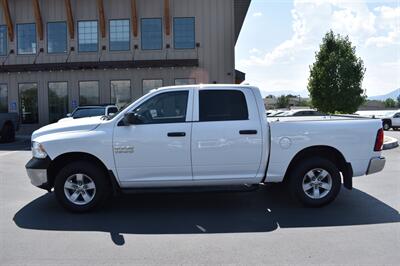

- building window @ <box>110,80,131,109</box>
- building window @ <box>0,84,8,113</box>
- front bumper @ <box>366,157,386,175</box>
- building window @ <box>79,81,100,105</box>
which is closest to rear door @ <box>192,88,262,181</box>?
front bumper @ <box>366,157,386,175</box>

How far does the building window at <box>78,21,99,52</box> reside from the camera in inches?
1004

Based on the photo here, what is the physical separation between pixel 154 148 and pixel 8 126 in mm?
16323

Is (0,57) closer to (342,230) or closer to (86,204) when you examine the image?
(86,204)

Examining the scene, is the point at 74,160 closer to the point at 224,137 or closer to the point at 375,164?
the point at 224,137

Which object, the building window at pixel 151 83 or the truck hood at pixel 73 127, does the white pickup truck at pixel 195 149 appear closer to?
the truck hood at pixel 73 127

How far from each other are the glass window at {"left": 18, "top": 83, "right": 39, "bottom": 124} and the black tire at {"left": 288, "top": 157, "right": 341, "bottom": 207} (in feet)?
76.4

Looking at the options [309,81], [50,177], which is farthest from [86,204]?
[309,81]

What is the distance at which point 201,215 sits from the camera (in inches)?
237

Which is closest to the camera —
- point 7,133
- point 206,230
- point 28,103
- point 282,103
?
point 206,230

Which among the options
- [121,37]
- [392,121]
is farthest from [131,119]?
[392,121]

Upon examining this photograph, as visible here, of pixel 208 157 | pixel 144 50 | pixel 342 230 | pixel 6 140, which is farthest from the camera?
pixel 144 50

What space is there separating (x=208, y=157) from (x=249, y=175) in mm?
706

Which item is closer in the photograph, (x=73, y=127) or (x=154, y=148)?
(x=154, y=148)

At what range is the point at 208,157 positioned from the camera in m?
6.04
